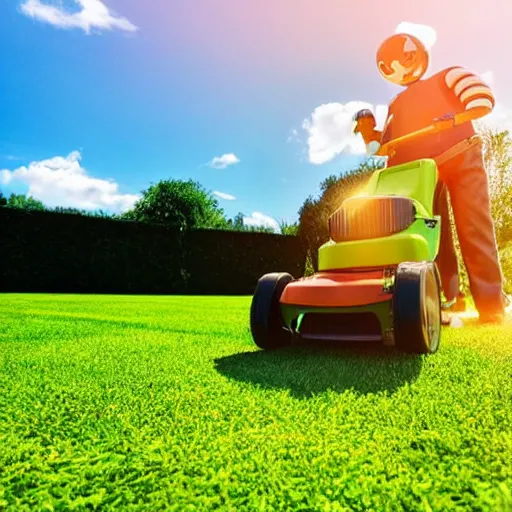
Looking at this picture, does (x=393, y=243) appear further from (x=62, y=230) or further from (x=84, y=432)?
(x=62, y=230)

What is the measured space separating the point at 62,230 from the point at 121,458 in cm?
1211

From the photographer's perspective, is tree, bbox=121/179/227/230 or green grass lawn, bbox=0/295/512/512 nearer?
green grass lawn, bbox=0/295/512/512

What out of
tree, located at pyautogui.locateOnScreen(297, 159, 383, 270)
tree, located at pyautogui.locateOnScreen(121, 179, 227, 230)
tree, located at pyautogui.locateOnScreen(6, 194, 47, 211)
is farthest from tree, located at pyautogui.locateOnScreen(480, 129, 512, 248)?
tree, located at pyautogui.locateOnScreen(6, 194, 47, 211)

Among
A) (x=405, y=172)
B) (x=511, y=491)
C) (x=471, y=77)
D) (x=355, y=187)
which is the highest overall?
(x=355, y=187)

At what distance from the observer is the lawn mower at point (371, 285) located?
7.20 feet

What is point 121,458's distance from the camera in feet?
4.05

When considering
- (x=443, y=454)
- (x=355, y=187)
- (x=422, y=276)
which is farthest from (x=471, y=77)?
(x=355, y=187)

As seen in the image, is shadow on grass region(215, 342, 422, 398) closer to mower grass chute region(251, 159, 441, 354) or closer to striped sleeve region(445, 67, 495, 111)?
mower grass chute region(251, 159, 441, 354)

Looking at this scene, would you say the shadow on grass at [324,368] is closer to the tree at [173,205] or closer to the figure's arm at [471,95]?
the figure's arm at [471,95]

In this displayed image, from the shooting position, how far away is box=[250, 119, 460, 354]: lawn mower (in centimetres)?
219

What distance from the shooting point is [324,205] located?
1683 cm

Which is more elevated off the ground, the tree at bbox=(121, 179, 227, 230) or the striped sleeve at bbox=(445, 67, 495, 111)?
the tree at bbox=(121, 179, 227, 230)

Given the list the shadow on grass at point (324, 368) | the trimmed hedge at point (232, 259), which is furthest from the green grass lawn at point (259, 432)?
the trimmed hedge at point (232, 259)

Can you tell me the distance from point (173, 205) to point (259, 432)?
23.9 metres
